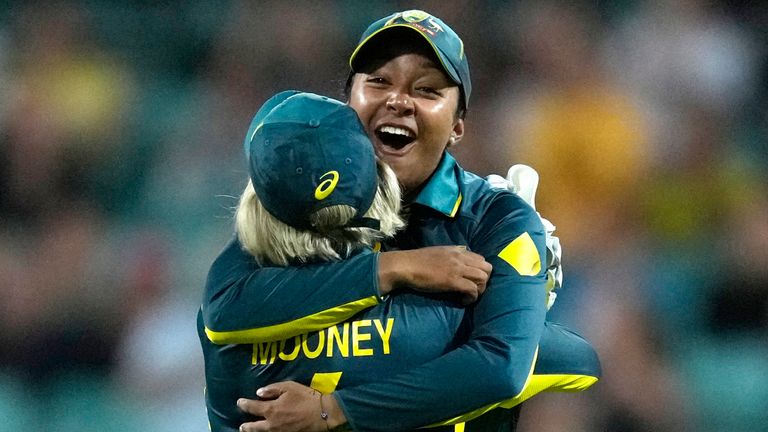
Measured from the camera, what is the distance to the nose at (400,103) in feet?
5.45

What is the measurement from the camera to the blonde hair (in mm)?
1387

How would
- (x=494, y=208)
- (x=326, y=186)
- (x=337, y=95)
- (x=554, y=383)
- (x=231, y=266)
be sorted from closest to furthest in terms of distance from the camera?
(x=326, y=186)
(x=231, y=266)
(x=494, y=208)
(x=554, y=383)
(x=337, y=95)

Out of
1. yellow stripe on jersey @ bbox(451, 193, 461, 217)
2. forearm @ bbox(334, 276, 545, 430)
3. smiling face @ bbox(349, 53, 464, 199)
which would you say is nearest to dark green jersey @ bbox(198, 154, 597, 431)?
forearm @ bbox(334, 276, 545, 430)

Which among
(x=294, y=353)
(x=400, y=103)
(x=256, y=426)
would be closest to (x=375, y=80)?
(x=400, y=103)

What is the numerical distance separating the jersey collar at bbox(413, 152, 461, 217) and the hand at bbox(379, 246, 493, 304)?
0.18 m

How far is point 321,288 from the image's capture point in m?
1.36

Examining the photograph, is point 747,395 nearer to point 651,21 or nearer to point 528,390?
point 651,21

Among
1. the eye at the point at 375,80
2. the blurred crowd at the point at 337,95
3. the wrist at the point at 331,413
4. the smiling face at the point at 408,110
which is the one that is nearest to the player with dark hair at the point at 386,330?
the wrist at the point at 331,413

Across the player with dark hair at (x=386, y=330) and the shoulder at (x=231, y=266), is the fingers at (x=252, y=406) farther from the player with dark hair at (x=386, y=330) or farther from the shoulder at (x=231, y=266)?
the shoulder at (x=231, y=266)

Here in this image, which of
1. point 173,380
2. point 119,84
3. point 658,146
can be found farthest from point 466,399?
point 119,84

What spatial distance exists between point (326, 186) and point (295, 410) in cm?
31

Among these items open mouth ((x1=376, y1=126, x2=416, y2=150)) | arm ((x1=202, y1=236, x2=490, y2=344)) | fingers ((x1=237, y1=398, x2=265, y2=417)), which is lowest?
fingers ((x1=237, y1=398, x2=265, y2=417))

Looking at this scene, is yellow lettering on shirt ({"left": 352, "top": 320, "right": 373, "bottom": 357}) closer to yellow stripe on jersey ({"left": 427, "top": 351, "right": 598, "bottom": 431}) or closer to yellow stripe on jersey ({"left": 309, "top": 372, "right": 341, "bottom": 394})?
yellow stripe on jersey ({"left": 309, "top": 372, "right": 341, "bottom": 394})

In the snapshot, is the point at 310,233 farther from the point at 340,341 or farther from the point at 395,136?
the point at 395,136
